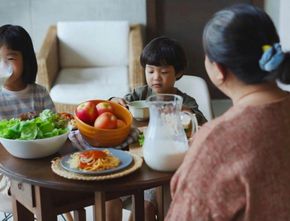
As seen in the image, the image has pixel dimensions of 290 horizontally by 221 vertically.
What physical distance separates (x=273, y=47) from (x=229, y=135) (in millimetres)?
209

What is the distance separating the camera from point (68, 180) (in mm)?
1427

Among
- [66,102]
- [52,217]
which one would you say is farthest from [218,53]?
[66,102]

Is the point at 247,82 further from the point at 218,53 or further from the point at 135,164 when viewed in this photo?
the point at 135,164

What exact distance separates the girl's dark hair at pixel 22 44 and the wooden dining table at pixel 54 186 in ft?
1.93

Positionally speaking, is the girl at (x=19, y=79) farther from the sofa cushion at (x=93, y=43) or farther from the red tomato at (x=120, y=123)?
the sofa cushion at (x=93, y=43)

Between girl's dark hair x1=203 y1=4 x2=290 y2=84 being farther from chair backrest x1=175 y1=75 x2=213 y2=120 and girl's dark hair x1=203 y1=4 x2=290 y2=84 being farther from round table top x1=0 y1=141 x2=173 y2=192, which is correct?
chair backrest x1=175 y1=75 x2=213 y2=120

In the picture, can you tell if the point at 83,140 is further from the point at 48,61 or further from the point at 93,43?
the point at 93,43

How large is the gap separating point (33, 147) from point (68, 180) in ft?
0.65

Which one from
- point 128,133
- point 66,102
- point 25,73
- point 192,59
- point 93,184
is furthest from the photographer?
point 192,59

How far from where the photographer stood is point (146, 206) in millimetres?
2084

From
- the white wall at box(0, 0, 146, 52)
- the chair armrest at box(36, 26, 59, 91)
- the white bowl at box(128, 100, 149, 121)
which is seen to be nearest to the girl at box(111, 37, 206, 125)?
the white bowl at box(128, 100, 149, 121)

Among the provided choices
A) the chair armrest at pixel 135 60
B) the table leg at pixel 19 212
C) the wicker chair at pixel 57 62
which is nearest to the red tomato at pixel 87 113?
the table leg at pixel 19 212

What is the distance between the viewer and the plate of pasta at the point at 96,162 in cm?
144

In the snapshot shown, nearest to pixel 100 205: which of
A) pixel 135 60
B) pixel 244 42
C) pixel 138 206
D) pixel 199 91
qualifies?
pixel 138 206
